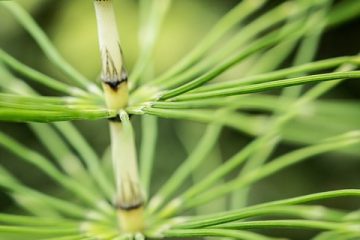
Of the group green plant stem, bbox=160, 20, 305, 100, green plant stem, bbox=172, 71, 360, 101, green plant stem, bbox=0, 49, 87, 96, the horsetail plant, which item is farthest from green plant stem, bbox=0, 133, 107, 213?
green plant stem, bbox=172, 71, 360, 101

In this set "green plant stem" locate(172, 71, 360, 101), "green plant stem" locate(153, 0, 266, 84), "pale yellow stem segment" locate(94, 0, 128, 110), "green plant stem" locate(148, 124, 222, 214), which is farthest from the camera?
"green plant stem" locate(148, 124, 222, 214)

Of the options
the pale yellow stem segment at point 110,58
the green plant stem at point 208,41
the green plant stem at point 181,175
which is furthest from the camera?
the green plant stem at point 181,175

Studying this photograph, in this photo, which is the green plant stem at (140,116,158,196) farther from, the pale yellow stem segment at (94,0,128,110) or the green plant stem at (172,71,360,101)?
the green plant stem at (172,71,360,101)

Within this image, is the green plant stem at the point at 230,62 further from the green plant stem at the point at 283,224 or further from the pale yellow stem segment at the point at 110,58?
the green plant stem at the point at 283,224

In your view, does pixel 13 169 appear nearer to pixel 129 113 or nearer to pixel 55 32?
pixel 55 32

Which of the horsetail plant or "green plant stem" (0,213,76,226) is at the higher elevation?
the horsetail plant

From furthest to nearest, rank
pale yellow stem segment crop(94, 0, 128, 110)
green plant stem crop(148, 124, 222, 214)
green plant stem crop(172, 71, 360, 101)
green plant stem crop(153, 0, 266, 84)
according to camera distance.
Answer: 1. green plant stem crop(148, 124, 222, 214)
2. green plant stem crop(153, 0, 266, 84)
3. pale yellow stem segment crop(94, 0, 128, 110)
4. green plant stem crop(172, 71, 360, 101)

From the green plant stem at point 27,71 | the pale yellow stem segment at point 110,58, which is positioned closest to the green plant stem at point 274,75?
the pale yellow stem segment at point 110,58

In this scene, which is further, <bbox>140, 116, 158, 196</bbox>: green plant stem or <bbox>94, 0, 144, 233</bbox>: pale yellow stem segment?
<bbox>140, 116, 158, 196</bbox>: green plant stem

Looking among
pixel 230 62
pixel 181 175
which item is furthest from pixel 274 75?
pixel 181 175

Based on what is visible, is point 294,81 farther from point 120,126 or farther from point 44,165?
point 44,165

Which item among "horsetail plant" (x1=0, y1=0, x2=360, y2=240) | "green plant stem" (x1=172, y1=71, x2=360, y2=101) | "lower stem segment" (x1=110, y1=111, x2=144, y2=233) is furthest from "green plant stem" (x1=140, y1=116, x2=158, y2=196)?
"green plant stem" (x1=172, y1=71, x2=360, y2=101)

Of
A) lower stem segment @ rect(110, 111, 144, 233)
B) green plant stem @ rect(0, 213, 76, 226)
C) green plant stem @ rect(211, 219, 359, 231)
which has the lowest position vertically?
green plant stem @ rect(211, 219, 359, 231)
